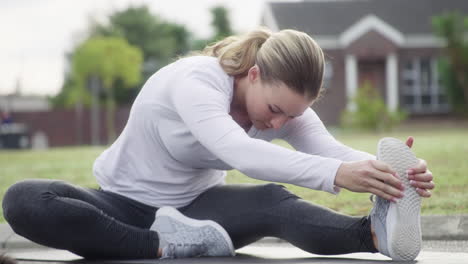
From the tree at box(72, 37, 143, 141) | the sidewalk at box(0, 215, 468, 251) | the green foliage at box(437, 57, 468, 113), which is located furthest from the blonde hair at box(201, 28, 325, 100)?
the tree at box(72, 37, 143, 141)

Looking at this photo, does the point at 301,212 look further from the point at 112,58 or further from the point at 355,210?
the point at 112,58

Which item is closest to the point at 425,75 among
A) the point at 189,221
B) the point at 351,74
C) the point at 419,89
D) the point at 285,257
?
the point at 419,89

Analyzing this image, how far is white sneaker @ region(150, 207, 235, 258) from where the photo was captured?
304 centimetres

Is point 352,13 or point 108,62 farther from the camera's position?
point 352,13

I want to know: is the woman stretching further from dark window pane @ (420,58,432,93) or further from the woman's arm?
dark window pane @ (420,58,432,93)

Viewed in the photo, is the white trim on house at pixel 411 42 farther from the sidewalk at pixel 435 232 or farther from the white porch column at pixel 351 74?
the sidewalk at pixel 435 232

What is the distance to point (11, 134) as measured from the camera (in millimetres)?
25859

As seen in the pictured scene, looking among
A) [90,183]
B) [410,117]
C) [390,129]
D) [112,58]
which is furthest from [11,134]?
[90,183]

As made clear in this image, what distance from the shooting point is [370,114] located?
23.2 m

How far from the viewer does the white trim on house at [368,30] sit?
29875mm

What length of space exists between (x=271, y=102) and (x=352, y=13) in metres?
30.3

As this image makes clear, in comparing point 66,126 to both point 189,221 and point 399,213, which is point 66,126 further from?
point 399,213

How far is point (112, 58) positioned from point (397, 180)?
3008 cm

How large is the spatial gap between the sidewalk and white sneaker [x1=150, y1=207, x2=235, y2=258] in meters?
0.95
